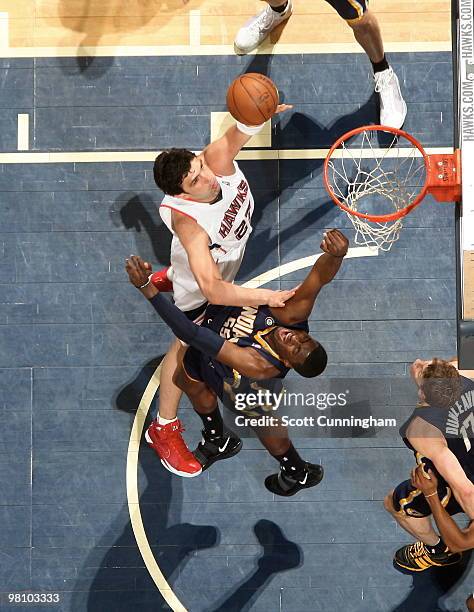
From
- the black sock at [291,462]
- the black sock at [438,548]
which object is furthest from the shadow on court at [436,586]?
the black sock at [291,462]

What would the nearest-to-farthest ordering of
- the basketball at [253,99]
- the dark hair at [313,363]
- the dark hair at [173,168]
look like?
the dark hair at [173,168] < the dark hair at [313,363] < the basketball at [253,99]

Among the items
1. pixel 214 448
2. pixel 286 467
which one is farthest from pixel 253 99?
pixel 286 467

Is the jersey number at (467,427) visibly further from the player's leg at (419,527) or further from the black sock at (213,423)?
the black sock at (213,423)

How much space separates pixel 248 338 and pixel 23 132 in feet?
8.81

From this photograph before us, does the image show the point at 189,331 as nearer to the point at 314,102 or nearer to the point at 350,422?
the point at 350,422

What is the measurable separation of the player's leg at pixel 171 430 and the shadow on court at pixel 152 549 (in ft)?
0.79

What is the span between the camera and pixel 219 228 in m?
5.96

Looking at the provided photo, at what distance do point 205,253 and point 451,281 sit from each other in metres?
2.16

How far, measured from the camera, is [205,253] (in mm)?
5785

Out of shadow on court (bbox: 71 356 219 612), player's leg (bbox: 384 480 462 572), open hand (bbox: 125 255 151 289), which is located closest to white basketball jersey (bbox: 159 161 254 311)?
open hand (bbox: 125 255 151 289)

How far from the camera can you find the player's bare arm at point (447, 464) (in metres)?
5.98

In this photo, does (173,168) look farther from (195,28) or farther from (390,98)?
(390,98)

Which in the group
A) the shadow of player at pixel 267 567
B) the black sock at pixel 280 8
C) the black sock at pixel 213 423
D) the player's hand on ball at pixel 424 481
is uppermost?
the black sock at pixel 280 8

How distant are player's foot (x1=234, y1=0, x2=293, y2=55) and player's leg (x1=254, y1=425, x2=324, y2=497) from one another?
312 cm
